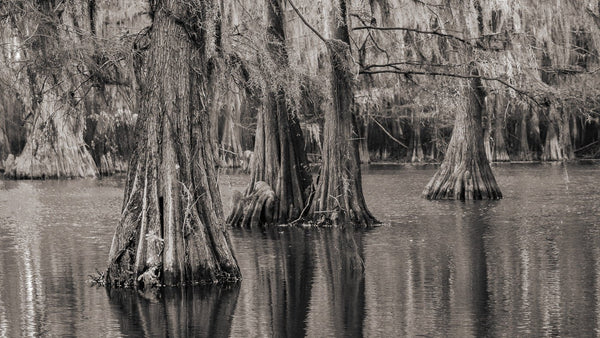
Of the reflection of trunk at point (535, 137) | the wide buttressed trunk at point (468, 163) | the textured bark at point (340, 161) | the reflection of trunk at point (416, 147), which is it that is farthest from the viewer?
the reflection of trunk at point (416, 147)

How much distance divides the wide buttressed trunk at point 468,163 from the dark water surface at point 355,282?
209 centimetres

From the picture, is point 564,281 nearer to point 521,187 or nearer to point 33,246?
point 33,246

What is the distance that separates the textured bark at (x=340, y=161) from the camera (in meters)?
19.7

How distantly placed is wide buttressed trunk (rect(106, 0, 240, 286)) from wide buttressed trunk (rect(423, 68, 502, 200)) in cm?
1403

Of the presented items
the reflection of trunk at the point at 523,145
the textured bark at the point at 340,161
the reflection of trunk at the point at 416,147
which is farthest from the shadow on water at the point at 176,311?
the reflection of trunk at the point at 416,147

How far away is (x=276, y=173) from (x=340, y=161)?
73.8 inches

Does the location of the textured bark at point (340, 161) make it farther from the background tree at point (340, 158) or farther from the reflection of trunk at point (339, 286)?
the reflection of trunk at point (339, 286)

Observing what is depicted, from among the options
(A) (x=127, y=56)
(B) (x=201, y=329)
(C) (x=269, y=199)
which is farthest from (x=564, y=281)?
(C) (x=269, y=199)

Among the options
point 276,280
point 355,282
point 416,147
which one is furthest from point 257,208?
point 416,147

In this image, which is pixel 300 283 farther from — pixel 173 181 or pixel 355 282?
pixel 173 181

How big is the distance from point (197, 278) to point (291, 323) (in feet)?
7.51

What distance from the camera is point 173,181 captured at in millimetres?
12625

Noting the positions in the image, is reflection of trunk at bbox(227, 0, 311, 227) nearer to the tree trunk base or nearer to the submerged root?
the submerged root

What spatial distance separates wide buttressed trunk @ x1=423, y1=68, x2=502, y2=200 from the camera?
86.2ft
